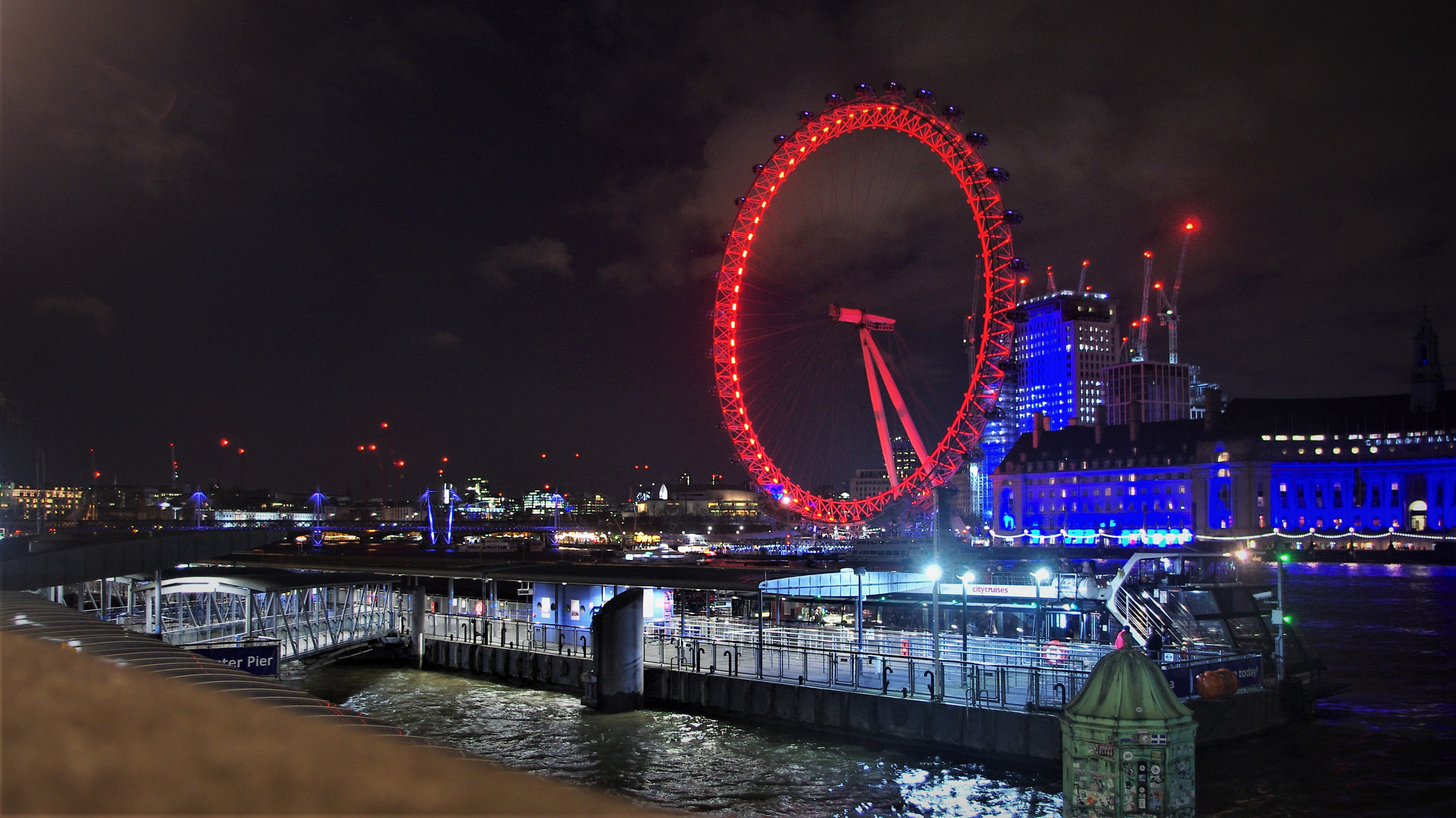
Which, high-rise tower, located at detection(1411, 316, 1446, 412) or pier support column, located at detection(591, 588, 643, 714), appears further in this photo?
high-rise tower, located at detection(1411, 316, 1446, 412)

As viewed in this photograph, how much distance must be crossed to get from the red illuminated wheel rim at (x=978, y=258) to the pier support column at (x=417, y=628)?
88.1 feet

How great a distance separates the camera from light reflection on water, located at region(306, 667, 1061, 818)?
985 inches

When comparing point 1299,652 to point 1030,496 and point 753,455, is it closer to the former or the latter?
point 753,455

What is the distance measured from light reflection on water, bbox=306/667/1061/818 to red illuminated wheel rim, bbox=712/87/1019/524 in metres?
33.8

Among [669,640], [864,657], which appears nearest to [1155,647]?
[864,657]

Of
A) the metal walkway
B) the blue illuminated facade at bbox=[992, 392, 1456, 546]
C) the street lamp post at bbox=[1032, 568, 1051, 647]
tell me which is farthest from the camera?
the blue illuminated facade at bbox=[992, 392, 1456, 546]

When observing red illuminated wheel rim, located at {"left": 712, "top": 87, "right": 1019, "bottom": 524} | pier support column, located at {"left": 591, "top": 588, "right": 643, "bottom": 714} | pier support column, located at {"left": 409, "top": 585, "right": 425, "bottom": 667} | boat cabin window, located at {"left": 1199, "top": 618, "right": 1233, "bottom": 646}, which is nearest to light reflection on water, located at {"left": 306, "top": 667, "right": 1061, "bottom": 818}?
pier support column, located at {"left": 591, "top": 588, "right": 643, "bottom": 714}

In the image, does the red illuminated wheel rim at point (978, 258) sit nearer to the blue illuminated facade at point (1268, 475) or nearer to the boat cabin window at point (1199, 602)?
the boat cabin window at point (1199, 602)

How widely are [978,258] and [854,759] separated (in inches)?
1536

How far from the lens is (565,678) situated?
132ft

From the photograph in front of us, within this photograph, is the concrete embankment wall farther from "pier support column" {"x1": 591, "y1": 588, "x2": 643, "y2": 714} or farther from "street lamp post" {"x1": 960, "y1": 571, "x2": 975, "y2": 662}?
"street lamp post" {"x1": 960, "y1": 571, "x2": 975, "y2": 662}

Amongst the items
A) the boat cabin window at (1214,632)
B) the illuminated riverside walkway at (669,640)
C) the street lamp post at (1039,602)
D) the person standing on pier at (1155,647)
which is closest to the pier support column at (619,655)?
the illuminated riverside walkway at (669,640)

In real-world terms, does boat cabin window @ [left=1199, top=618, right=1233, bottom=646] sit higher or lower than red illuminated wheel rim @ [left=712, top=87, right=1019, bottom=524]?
lower

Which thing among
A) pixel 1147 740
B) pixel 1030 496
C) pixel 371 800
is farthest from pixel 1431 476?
pixel 371 800
